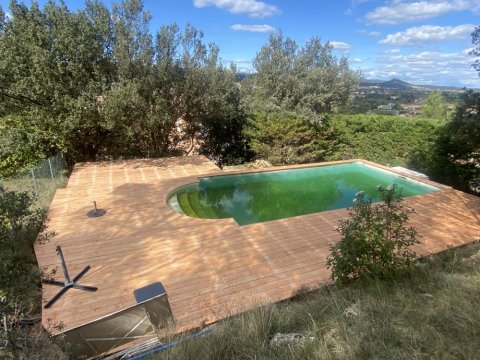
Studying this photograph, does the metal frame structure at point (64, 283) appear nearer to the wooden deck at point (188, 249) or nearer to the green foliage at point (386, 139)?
the wooden deck at point (188, 249)

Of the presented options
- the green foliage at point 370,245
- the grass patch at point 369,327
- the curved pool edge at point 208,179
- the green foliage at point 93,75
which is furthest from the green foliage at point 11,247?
the green foliage at point 93,75

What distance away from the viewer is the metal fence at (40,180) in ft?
22.5

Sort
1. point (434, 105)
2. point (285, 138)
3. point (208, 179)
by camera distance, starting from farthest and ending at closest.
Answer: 1. point (434, 105)
2. point (285, 138)
3. point (208, 179)

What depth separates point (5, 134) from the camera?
8602 millimetres

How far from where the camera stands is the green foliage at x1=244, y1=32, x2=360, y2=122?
1145 cm

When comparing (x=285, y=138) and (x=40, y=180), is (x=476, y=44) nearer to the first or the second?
(x=285, y=138)

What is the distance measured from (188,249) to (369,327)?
3310mm

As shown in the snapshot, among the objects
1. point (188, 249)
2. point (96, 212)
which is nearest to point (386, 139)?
point (188, 249)

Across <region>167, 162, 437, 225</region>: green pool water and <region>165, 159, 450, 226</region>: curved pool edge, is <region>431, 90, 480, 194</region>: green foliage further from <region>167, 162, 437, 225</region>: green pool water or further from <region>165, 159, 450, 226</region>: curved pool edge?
<region>167, 162, 437, 225</region>: green pool water

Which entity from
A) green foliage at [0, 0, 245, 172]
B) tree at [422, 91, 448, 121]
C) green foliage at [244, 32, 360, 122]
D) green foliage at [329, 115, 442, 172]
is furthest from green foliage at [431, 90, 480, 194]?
tree at [422, 91, 448, 121]

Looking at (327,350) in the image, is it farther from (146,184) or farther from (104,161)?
(104,161)

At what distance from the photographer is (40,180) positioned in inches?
292

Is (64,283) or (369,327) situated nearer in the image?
(369,327)

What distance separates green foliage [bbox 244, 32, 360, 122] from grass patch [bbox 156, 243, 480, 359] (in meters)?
8.82
